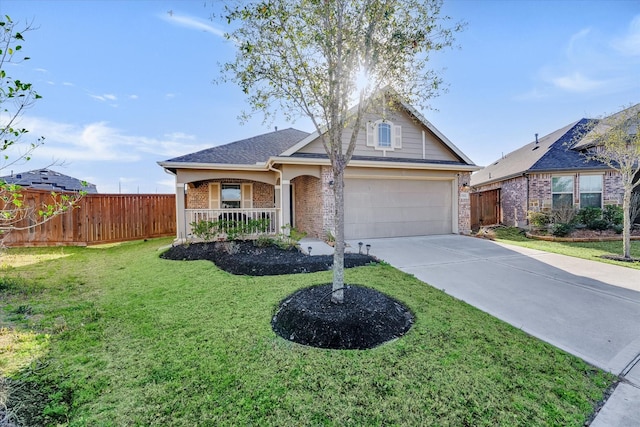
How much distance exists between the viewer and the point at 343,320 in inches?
139

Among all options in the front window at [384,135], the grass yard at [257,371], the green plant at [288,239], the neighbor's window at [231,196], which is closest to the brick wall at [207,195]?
the neighbor's window at [231,196]

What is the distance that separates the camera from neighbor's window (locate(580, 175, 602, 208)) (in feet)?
44.4

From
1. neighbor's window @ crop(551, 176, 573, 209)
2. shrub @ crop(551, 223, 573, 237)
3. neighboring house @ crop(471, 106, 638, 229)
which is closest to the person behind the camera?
shrub @ crop(551, 223, 573, 237)

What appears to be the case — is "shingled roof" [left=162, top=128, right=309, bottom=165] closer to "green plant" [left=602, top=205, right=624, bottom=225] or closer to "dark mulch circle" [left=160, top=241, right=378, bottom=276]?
"dark mulch circle" [left=160, top=241, right=378, bottom=276]

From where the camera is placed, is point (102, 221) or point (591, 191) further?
point (591, 191)

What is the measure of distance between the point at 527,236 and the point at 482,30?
31.7 feet

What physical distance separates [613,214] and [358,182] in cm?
1166

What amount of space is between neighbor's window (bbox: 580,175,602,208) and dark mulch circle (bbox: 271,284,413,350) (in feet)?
49.7

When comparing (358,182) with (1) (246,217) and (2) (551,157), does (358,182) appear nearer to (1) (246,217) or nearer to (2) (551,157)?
(1) (246,217)

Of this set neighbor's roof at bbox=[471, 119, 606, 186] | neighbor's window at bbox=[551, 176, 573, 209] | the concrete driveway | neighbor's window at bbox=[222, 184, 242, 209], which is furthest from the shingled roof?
neighbor's window at bbox=[551, 176, 573, 209]

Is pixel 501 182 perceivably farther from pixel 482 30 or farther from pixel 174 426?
pixel 174 426

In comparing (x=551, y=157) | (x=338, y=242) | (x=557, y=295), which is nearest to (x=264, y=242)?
(x=338, y=242)

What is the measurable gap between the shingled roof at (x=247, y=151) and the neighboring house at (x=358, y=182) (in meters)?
0.04

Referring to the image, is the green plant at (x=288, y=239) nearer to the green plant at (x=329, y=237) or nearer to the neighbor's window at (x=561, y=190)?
the green plant at (x=329, y=237)
